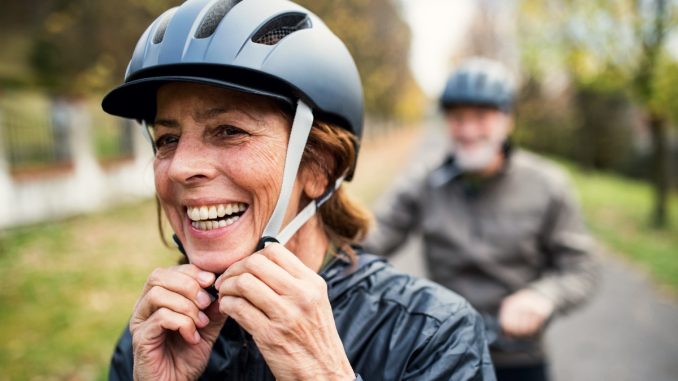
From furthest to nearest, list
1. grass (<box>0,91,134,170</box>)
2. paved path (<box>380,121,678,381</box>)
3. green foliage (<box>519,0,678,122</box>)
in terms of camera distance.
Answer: green foliage (<box>519,0,678,122</box>) < grass (<box>0,91,134,170</box>) < paved path (<box>380,121,678,381</box>)

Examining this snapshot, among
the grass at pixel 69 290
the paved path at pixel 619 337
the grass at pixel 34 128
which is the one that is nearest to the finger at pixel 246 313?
the grass at pixel 69 290

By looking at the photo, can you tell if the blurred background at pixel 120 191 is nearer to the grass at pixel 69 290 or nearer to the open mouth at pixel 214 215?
the grass at pixel 69 290

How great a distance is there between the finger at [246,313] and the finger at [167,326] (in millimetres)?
162

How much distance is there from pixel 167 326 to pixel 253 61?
0.78 meters

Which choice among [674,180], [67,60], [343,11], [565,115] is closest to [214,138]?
[343,11]

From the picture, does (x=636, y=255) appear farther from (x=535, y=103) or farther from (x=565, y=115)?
(x=565, y=115)

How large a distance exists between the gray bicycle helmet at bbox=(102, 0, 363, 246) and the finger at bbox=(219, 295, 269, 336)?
266 millimetres

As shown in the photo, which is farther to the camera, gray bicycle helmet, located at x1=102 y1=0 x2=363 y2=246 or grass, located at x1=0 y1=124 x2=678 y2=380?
grass, located at x1=0 y1=124 x2=678 y2=380

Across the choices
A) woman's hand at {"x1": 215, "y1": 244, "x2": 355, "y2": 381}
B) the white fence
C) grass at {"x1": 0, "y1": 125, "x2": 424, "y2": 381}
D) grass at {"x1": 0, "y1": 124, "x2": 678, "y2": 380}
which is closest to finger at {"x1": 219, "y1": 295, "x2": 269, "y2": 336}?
woman's hand at {"x1": 215, "y1": 244, "x2": 355, "y2": 381}

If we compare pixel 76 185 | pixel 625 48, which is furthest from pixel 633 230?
pixel 76 185

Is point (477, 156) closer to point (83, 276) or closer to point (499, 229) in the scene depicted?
point (499, 229)

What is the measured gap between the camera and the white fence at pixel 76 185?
912cm

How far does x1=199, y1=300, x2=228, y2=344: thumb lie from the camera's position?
1591mm

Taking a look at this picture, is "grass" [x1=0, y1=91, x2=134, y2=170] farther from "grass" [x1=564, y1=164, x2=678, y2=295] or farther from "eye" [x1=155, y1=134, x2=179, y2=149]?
"grass" [x1=564, y1=164, x2=678, y2=295]
